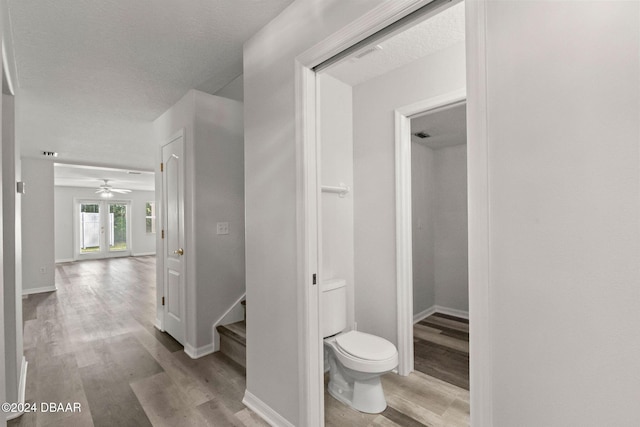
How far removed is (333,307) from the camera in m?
2.38

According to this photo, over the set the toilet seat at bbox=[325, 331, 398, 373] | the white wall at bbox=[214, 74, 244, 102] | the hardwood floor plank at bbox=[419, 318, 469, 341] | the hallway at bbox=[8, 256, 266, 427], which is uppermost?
the white wall at bbox=[214, 74, 244, 102]

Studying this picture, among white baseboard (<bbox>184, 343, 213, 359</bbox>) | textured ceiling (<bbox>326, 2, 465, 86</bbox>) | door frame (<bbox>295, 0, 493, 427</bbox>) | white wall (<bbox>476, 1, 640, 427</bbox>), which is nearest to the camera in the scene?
white wall (<bbox>476, 1, 640, 427</bbox>)

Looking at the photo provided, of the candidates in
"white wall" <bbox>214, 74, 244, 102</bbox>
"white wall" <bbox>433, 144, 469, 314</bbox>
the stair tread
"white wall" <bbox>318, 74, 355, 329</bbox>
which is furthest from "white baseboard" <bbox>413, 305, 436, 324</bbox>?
"white wall" <bbox>214, 74, 244, 102</bbox>

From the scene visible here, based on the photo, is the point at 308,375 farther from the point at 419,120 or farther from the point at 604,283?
the point at 419,120

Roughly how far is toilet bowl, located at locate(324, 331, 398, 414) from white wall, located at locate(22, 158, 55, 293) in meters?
5.98

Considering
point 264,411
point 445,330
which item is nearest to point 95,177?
point 264,411

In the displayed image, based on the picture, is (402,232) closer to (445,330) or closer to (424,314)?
(445,330)

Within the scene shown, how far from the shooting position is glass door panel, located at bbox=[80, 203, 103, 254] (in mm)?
9781

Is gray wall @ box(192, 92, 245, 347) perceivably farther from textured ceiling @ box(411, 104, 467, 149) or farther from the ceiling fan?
the ceiling fan

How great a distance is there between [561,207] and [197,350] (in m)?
2.98

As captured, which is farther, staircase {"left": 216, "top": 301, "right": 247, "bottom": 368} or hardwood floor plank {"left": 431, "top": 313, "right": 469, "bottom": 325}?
hardwood floor plank {"left": 431, "top": 313, "right": 469, "bottom": 325}

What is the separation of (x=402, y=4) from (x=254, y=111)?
1165 mm

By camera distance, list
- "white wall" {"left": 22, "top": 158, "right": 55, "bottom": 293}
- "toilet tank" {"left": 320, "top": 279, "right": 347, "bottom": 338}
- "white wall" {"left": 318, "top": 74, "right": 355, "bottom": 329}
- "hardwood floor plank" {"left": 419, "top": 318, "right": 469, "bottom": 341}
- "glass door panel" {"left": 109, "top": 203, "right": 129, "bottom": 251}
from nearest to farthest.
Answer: "toilet tank" {"left": 320, "top": 279, "right": 347, "bottom": 338}, "white wall" {"left": 318, "top": 74, "right": 355, "bottom": 329}, "hardwood floor plank" {"left": 419, "top": 318, "right": 469, "bottom": 341}, "white wall" {"left": 22, "top": 158, "right": 55, "bottom": 293}, "glass door panel" {"left": 109, "top": 203, "right": 129, "bottom": 251}

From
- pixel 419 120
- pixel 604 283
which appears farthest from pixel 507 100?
pixel 419 120
